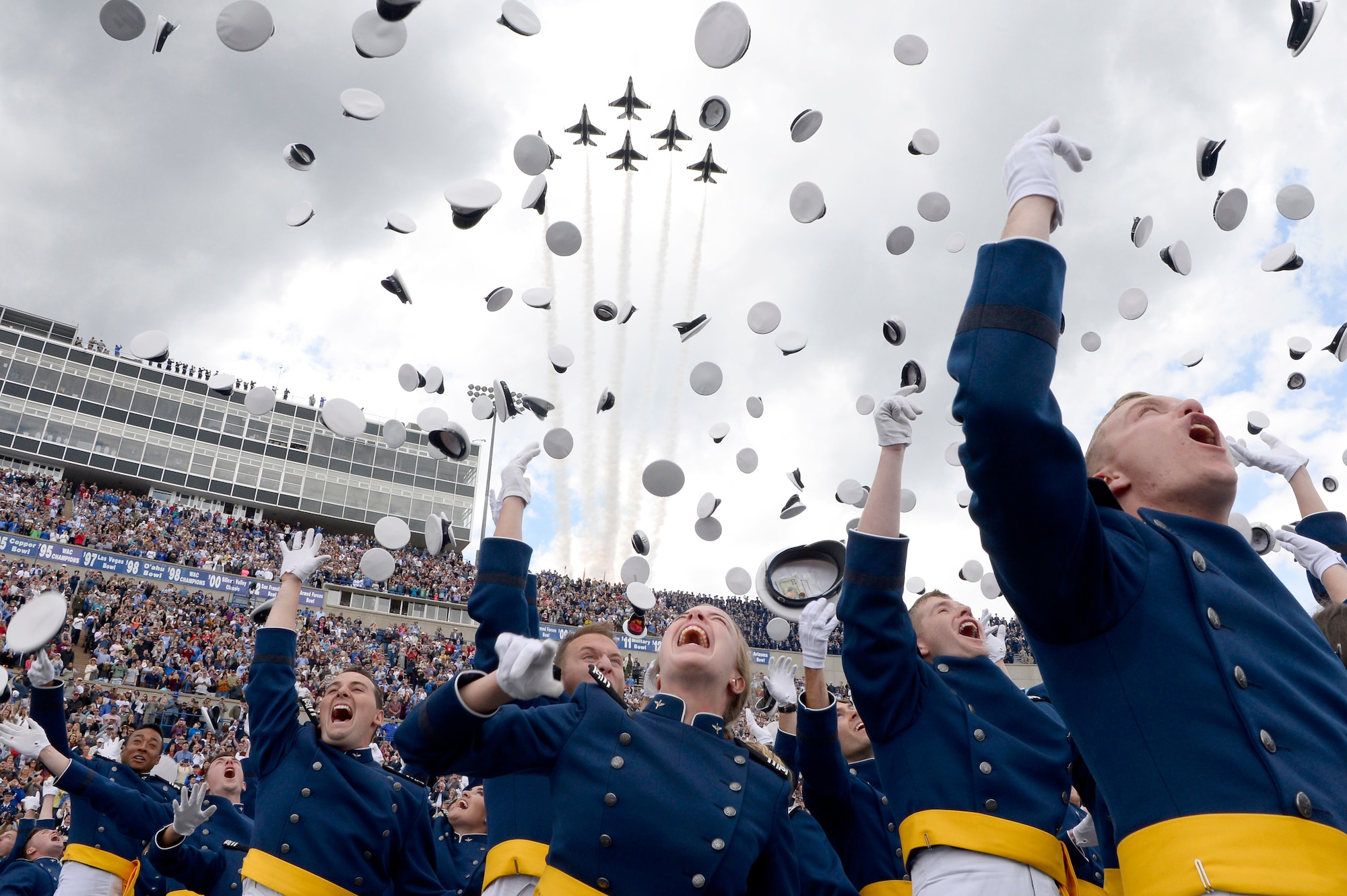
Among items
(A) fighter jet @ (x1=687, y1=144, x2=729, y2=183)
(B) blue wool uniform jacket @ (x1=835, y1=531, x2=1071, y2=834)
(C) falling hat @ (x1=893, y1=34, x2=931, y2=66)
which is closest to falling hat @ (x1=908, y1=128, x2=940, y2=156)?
(C) falling hat @ (x1=893, y1=34, x2=931, y2=66)

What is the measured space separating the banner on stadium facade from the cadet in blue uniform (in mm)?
34913

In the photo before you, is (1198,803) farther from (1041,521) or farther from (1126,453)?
(1126,453)

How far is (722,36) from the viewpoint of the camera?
9.34m

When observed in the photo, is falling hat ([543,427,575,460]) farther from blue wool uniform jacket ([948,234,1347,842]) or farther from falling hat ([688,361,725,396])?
blue wool uniform jacket ([948,234,1347,842])

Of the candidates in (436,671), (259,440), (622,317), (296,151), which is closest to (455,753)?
(296,151)

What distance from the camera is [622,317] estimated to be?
44.7ft

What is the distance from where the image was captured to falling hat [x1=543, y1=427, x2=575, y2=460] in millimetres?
12141

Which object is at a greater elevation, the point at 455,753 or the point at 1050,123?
the point at 1050,123

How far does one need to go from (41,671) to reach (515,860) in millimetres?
5024

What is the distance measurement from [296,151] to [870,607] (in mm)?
9460

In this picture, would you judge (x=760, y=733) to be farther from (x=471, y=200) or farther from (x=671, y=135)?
(x=671, y=135)

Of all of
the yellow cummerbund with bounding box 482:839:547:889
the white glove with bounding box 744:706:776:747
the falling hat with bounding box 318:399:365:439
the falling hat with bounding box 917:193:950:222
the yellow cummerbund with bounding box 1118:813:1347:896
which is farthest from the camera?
the falling hat with bounding box 318:399:365:439

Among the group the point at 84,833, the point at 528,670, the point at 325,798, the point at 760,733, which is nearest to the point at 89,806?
the point at 84,833

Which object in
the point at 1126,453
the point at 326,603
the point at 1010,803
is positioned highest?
the point at 326,603
